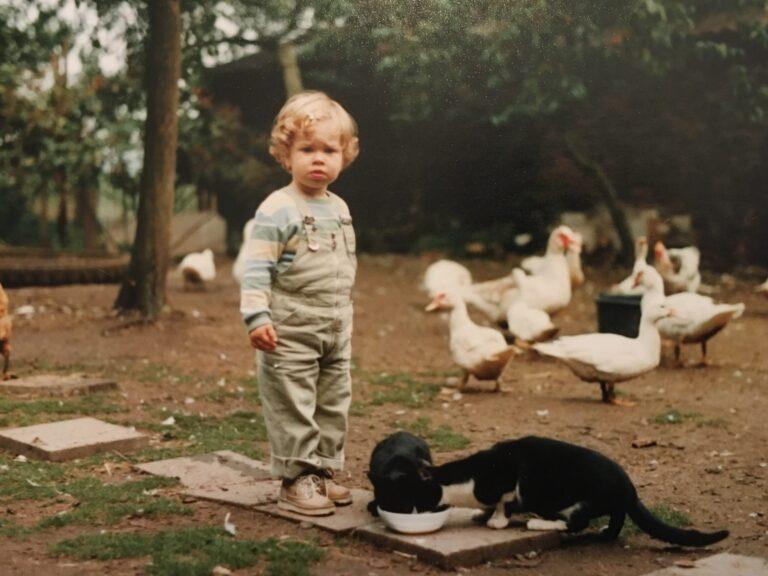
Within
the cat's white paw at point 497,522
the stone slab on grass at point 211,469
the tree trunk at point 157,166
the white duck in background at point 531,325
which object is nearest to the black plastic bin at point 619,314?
the white duck in background at point 531,325

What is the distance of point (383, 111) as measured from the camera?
252 inches

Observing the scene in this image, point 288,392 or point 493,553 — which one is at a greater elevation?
point 288,392

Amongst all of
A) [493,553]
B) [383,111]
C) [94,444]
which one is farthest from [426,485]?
[383,111]

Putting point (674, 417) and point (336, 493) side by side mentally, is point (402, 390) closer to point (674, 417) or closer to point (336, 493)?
point (674, 417)

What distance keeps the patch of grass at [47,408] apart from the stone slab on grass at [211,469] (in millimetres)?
1119

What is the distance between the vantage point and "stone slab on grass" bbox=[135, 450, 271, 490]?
3.95 m

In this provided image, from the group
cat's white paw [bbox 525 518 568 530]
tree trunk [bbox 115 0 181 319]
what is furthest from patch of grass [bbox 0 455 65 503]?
tree trunk [bbox 115 0 181 319]

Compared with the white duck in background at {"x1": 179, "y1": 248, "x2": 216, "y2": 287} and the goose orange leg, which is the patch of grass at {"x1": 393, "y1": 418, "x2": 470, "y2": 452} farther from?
the white duck in background at {"x1": 179, "y1": 248, "x2": 216, "y2": 287}

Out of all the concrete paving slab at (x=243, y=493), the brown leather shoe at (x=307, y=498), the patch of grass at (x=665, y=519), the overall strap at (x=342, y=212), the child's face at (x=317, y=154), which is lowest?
the patch of grass at (x=665, y=519)

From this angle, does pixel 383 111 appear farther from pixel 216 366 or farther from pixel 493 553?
pixel 493 553

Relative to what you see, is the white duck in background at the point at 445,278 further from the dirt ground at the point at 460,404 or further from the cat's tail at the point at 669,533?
the cat's tail at the point at 669,533

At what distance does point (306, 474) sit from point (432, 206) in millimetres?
10132

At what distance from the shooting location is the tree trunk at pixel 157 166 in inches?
306

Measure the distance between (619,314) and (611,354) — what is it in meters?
1.66
